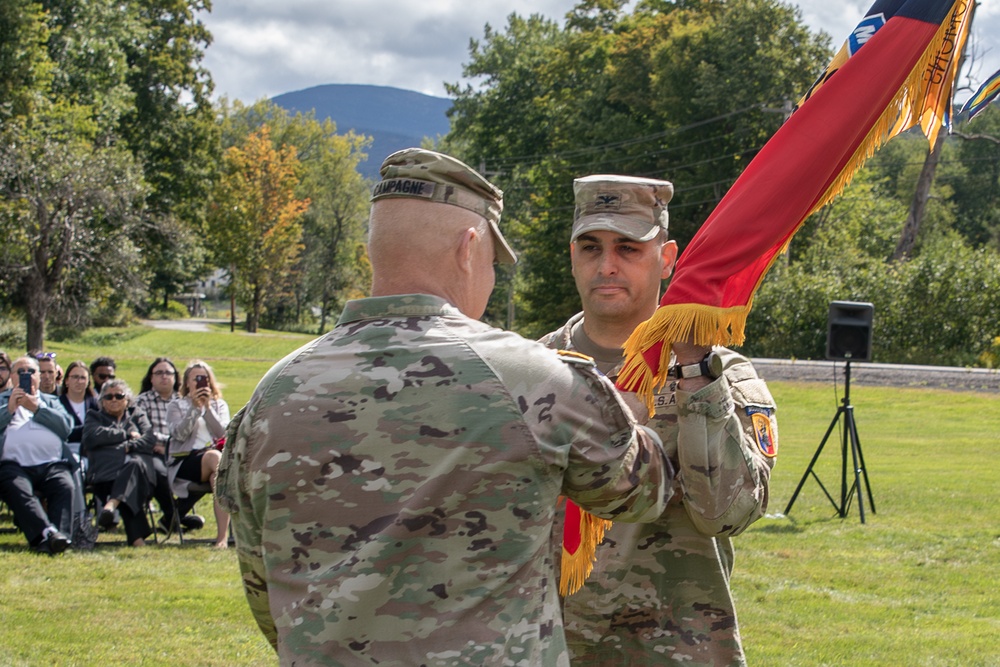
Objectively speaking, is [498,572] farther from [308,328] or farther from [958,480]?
[308,328]

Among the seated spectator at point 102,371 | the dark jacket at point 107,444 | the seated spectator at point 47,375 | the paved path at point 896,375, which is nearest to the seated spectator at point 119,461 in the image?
the dark jacket at point 107,444

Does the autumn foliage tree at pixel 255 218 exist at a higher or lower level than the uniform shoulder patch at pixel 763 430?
higher

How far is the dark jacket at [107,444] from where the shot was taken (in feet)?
31.5

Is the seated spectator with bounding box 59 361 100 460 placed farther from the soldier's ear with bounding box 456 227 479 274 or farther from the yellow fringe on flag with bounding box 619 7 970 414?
the soldier's ear with bounding box 456 227 479 274

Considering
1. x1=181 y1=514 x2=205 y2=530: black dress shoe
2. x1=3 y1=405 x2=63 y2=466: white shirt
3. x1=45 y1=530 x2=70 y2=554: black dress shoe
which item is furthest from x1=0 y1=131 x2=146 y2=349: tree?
x1=45 y1=530 x2=70 y2=554: black dress shoe

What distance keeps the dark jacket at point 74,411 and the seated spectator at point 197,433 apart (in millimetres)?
1041

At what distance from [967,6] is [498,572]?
2206 millimetres

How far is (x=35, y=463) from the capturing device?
9320 millimetres

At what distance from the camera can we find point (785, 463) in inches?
562

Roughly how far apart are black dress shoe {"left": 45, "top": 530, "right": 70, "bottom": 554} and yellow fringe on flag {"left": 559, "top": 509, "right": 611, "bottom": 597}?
694 cm

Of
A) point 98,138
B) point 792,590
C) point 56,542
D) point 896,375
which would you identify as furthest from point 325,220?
point 792,590

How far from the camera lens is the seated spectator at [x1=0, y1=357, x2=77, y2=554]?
8.93m

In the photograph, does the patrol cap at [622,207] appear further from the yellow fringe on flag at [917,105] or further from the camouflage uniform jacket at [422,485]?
the camouflage uniform jacket at [422,485]

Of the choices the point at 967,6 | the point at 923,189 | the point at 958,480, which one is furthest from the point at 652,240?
the point at 923,189
